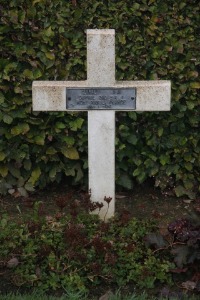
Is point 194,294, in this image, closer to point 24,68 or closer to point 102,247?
point 102,247

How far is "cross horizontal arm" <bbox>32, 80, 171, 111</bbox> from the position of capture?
5.37 meters

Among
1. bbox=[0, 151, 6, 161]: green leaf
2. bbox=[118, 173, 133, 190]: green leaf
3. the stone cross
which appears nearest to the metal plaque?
the stone cross

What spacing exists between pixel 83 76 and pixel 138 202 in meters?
1.21

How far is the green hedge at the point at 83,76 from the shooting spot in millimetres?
6113

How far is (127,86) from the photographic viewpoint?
536 centimetres

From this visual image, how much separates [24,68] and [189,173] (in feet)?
5.65

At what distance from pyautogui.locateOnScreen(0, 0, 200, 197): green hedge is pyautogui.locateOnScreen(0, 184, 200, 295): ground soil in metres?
0.14

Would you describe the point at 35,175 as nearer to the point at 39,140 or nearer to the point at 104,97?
the point at 39,140

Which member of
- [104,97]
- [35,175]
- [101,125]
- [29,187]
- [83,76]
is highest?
[83,76]

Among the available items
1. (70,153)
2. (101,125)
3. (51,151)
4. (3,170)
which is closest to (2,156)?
(3,170)

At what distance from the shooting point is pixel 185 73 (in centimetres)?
Result: 630

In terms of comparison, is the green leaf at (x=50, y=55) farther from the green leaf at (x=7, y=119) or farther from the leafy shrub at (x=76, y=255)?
the leafy shrub at (x=76, y=255)

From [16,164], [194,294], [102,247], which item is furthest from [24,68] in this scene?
[194,294]

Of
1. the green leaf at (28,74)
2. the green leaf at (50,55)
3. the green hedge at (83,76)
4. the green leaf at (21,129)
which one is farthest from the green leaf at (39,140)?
the green leaf at (50,55)
